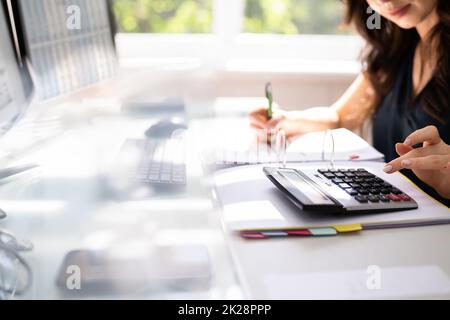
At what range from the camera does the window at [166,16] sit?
1.71m

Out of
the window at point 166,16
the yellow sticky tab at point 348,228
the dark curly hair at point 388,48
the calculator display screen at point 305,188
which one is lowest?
the yellow sticky tab at point 348,228

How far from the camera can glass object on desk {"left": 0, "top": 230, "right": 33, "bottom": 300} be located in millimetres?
464

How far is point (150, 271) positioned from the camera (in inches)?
19.3

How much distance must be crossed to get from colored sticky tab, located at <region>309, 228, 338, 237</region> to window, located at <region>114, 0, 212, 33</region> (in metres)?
1.30

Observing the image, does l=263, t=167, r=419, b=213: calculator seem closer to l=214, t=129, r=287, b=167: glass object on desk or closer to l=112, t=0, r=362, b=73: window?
l=214, t=129, r=287, b=167: glass object on desk

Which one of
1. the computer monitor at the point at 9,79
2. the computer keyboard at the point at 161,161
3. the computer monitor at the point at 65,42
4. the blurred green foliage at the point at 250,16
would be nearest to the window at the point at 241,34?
the blurred green foliage at the point at 250,16

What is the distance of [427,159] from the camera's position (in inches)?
25.9

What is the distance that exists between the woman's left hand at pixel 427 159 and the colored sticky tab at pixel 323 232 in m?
0.15

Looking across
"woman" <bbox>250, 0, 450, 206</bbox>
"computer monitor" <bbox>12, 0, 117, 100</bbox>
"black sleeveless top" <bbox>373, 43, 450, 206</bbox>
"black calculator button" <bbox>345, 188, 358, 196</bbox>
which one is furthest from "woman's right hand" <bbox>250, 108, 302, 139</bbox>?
"black calculator button" <bbox>345, 188, 358, 196</bbox>

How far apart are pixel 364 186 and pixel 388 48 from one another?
662 millimetres

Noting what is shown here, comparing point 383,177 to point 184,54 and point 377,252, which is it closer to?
point 377,252

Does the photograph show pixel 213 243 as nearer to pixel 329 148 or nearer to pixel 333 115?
pixel 329 148

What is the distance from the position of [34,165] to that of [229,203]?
354 mm

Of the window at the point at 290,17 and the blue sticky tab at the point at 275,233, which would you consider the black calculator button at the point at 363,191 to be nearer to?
the blue sticky tab at the point at 275,233
